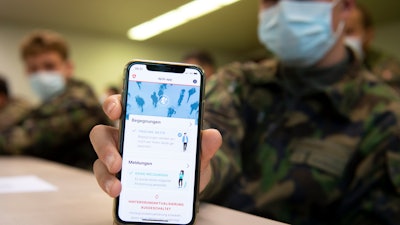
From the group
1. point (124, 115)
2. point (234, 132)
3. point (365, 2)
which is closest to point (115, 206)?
point (124, 115)

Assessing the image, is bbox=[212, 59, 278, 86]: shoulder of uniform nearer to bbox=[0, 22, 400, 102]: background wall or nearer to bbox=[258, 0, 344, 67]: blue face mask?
bbox=[258, 0, 344, 67]: blue face mask

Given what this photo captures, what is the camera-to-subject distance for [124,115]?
0.43m

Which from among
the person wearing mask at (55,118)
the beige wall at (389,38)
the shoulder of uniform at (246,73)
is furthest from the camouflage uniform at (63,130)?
the beige wall at (389,38)

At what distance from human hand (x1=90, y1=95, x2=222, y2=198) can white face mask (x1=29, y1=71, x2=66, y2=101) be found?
4.72 feet

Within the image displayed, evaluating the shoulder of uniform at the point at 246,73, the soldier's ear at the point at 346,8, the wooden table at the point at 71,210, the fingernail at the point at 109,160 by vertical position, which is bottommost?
the wooden table at the point at 71,210

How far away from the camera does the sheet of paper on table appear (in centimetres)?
72

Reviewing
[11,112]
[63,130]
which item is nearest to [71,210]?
[63,130]

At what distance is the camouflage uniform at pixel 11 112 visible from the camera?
71.9 inches

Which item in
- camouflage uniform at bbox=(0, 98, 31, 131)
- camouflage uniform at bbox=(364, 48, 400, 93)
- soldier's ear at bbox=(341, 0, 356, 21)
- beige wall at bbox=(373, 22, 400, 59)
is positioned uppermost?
beige wall at bbox=(373, 22, 400, 59)

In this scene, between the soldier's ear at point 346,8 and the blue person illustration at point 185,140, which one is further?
the soldier's ear at point 346,8

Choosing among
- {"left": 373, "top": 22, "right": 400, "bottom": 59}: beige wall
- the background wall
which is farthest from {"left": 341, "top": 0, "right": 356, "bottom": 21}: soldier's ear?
{"left": 373, "top": 22, "right": 400, "bottom": 59}: beige wall

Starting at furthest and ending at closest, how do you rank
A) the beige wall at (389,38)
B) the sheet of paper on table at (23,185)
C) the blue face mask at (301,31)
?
the beige wall at (389,38) < the blue face mask at (301,31) < the sheet of paper on table at (23,185)

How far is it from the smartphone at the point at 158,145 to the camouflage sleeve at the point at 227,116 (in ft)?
0.79

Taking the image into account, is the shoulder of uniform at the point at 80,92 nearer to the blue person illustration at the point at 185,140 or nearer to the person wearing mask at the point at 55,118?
the person wearing mask at the point at 55,118
